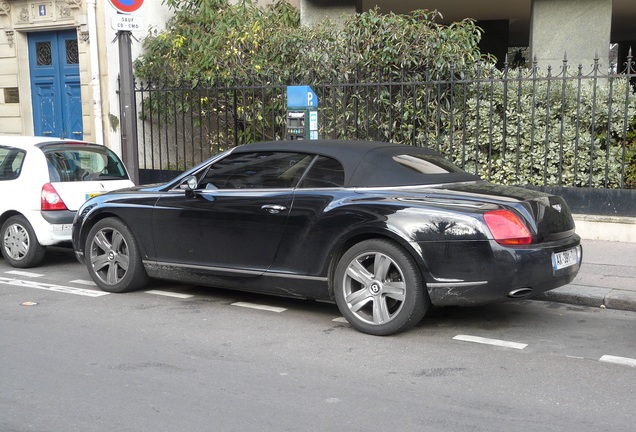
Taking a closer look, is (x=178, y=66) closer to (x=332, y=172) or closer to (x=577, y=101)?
(x=577, y=101)

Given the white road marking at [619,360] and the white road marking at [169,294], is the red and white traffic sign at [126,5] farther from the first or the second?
the white road marking at [619,360]

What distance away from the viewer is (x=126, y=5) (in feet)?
33.0

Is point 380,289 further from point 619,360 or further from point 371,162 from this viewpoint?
point 619,360

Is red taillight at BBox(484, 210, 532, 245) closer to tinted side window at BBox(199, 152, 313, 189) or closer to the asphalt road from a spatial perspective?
the asphalt road

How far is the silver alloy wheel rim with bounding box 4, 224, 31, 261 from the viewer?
8875mm

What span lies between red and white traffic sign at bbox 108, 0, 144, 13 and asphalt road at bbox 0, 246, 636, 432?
4.33m

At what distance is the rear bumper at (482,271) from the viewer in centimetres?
560

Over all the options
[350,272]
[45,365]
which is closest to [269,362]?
[350,272]

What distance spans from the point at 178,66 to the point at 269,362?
9.55 metres

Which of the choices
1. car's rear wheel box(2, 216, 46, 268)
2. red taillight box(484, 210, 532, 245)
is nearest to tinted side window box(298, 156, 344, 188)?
red taillight box(484, 210, 532, 245)

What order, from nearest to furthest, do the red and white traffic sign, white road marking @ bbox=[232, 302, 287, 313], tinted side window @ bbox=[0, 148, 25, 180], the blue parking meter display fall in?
white road marking @ bbox=[232, 302, 287, 313] → tinted side window @ bbox=[0, 148, 25, 180] → the blue parking meter display → the red and white traffic sign

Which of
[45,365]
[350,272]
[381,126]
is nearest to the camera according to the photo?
[45,365]

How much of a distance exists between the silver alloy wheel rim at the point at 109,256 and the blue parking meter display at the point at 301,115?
2.76 meters

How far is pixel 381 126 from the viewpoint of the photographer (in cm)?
1145
